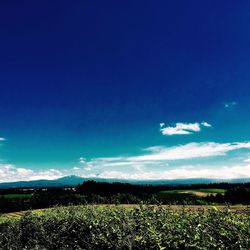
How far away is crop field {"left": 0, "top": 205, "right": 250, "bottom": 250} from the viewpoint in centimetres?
696

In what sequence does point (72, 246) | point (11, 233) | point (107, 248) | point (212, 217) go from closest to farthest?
point (212, 217) < point (107, 248) < point (72, 246) < point (11, 233)

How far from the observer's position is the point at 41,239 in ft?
38.2

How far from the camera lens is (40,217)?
564 inches

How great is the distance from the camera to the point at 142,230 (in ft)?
28.8

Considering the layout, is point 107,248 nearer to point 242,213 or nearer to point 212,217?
point 212,217

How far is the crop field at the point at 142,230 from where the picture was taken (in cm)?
696

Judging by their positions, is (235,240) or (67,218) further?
(67,218)

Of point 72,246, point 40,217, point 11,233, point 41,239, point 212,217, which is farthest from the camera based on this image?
point 40,217

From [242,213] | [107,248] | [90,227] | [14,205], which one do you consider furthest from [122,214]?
[14,205]

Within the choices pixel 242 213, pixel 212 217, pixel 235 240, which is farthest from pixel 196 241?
pixel 242 213

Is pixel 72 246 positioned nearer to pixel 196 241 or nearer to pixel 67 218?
pixel 67 218

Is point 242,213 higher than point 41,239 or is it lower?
higher

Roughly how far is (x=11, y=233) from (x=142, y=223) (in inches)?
252

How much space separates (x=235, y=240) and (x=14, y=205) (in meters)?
56.1
